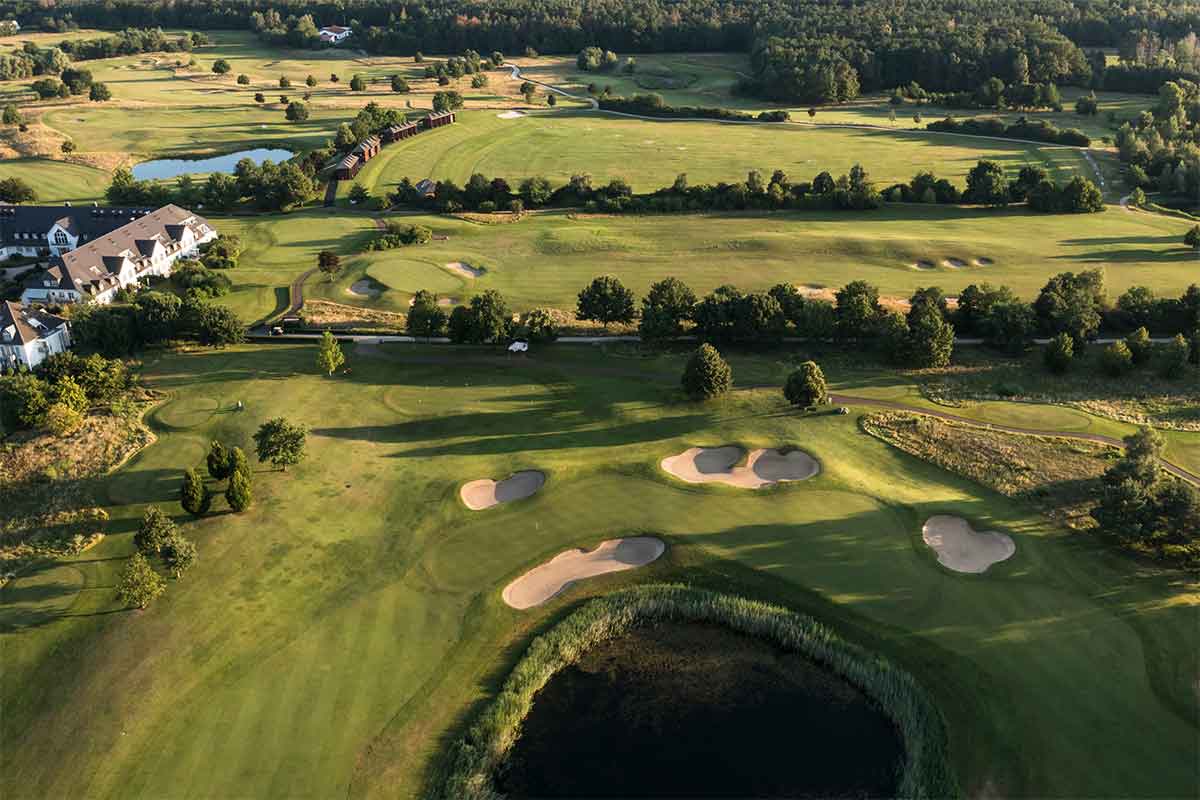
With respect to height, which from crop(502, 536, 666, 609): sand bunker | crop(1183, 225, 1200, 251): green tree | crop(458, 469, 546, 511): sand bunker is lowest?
crop(502, 536, 666, 609): sand bunker

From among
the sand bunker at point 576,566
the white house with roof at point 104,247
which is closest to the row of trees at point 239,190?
the white house with roof at point 104,247

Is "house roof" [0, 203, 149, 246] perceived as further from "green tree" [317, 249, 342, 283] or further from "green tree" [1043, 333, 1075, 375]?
"green tree" [1043, 333, 1075, 375]

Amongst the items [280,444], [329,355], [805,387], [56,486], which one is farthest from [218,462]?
[805,387]

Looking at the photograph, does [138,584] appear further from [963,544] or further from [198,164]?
[198,164]

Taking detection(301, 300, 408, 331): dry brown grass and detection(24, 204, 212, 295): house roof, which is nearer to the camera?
detection(301, 300, 408, 331): dry brown grass

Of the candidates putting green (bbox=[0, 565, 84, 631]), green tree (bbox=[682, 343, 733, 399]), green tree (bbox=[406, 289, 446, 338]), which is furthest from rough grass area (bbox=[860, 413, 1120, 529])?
putting green (bbox=[0, 565, 84, 631])

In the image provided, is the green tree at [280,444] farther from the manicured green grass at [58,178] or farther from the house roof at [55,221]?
the manicured green grass at [58,178]
